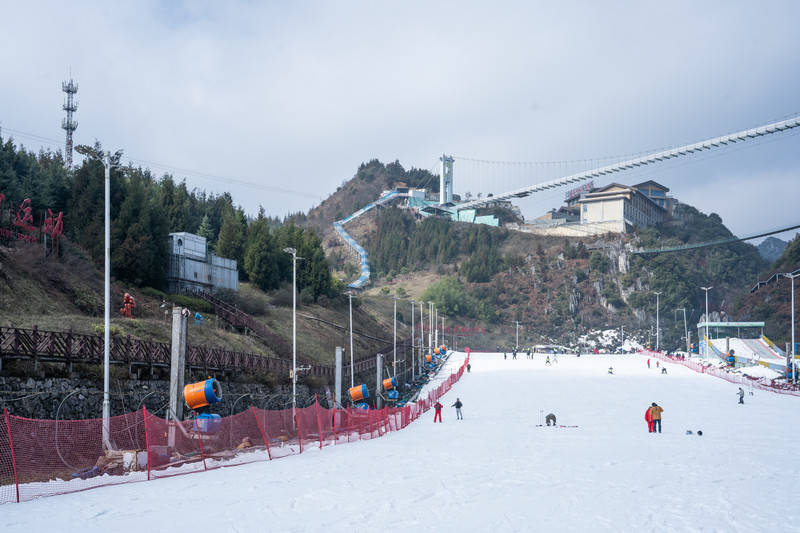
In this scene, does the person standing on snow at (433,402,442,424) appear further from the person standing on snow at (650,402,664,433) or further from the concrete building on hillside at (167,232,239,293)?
the concrete building on hillside at (167,232,239,293)

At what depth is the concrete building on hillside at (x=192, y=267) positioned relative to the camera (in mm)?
61125

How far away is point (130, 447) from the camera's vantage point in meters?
19.4

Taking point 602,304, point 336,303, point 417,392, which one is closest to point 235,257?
point 336,303

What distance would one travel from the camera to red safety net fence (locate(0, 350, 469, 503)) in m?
15.9

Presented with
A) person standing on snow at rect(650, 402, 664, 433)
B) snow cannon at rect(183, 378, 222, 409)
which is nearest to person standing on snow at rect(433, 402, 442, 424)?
person standing on snow at rect(650, 402, 664, 433)

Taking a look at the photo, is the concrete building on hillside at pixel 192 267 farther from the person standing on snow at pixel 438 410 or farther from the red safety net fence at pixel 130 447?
the red safety net fence at pixel 130 447

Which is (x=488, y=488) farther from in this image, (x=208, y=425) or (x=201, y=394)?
(x=201, y=394)

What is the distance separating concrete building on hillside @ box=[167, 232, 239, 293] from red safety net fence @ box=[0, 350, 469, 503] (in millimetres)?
38765

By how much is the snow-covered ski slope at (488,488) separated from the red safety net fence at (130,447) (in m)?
0.83

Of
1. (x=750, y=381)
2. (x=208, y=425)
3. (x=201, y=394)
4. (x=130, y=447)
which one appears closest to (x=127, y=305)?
(x=201, y=394)

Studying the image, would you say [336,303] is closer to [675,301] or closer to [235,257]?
[235,257]

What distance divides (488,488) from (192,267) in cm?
5141

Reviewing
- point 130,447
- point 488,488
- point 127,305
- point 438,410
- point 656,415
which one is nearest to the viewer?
point 488,488

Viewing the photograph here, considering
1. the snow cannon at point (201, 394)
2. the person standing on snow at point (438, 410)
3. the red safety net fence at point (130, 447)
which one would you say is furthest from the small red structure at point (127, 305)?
the snow cannon at point (201, 394)
